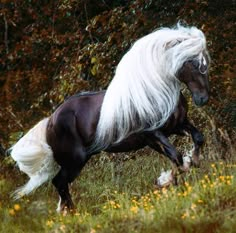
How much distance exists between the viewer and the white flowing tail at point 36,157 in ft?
30.0

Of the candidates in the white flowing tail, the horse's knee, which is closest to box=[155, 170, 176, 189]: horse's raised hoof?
the horse's knee

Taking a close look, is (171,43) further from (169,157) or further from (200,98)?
(169,157)

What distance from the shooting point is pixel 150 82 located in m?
8.17

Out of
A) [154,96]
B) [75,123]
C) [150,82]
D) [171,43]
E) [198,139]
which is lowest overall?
[198,139]

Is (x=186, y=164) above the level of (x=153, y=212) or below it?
below

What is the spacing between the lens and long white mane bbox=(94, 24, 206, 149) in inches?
320

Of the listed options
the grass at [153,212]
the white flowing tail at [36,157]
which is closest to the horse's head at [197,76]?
the grass at [153,212]

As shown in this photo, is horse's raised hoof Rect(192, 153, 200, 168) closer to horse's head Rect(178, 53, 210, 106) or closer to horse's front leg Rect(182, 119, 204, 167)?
horse's front leg Rect(182, 119, 204, 167)

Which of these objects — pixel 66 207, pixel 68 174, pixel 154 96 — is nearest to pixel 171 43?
pixel 154 96

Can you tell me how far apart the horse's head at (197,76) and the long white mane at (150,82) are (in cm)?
6

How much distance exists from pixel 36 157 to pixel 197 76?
220 centimetres

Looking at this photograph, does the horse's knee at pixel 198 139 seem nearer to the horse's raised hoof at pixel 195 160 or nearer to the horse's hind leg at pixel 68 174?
the horse's raised hoof at pixel 195 160

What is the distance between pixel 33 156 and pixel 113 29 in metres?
4.23

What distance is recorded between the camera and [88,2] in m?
14.5
